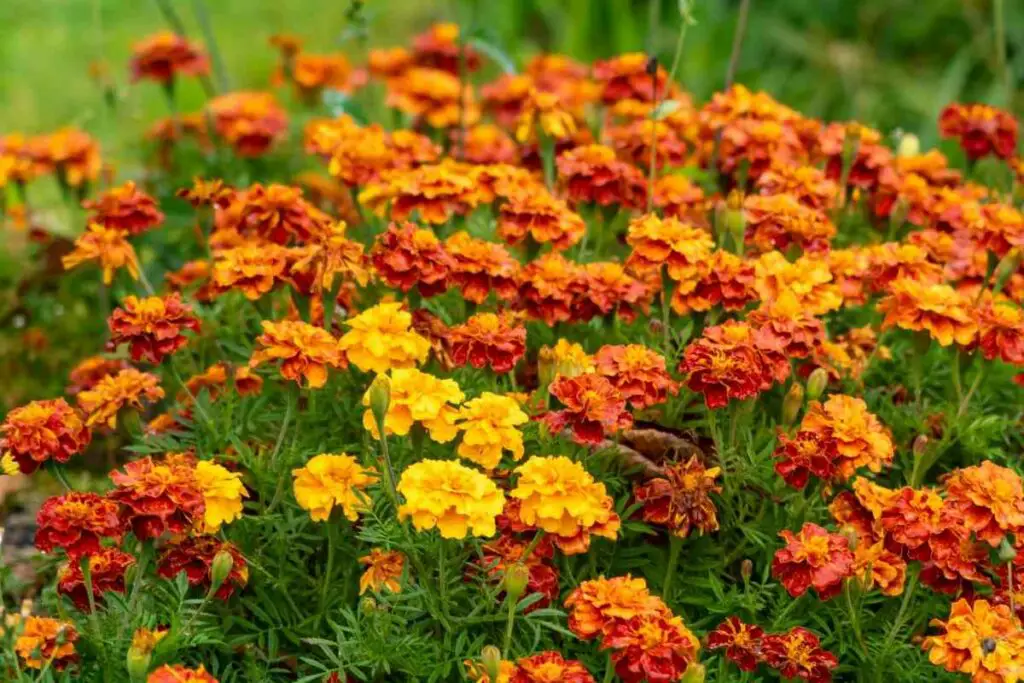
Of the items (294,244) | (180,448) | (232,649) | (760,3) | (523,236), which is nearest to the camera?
(232,649)

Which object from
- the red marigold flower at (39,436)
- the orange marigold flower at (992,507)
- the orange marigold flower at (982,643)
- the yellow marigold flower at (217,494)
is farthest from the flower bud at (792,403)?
the red marigold flower at (39,436)

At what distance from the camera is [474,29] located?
3285mm

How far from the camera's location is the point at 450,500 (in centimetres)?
189

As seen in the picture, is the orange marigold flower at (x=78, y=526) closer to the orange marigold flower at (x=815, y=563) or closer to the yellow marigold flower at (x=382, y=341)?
the yellow marigold flower at (x=382, y=341)

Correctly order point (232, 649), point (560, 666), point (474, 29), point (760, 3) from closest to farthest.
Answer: point (560, 666) → point (232, 649) → point (474, 29) → point (760, 3)

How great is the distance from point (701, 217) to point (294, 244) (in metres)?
0.81

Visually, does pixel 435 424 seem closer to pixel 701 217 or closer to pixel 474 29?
pixel 701 217

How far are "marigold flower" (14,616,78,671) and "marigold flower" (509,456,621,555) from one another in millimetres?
665

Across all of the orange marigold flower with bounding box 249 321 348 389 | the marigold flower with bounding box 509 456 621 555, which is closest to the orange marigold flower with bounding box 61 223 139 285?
the orange marigold flower with bounding box 249 321 348 389

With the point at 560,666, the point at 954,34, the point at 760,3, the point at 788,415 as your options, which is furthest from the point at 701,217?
the point at 954,34

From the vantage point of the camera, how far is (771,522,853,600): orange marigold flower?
2.01 metres

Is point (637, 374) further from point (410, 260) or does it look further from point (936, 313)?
point (936, 313)

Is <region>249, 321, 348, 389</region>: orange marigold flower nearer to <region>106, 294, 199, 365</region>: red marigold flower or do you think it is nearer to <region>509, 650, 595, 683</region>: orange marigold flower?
<region>106, 294, 199, 365</region>: red marigold flower

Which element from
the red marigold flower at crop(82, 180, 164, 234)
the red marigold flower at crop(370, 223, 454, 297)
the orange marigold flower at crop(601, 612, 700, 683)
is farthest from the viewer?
the red marigold flower at crop(82, 180, 164, 234)
